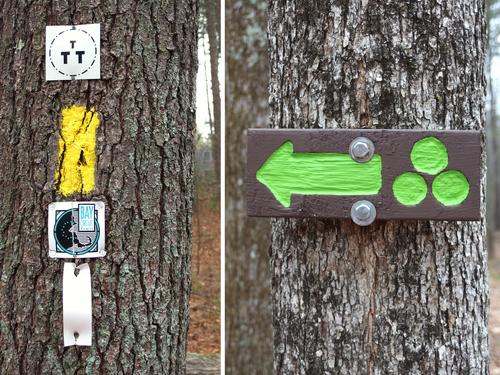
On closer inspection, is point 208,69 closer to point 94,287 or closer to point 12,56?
point 12,56

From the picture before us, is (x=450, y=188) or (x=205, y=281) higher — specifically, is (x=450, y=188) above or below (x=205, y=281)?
above

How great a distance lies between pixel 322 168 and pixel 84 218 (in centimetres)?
76

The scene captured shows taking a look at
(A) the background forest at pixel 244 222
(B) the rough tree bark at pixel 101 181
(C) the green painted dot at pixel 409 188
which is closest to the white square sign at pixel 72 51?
(B) the rough tree bark at pixel 101 181

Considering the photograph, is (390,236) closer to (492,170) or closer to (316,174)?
(316,174)

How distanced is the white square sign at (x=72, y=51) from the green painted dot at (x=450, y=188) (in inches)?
39.8

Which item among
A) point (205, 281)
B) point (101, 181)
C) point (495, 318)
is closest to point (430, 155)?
point (101, 181)

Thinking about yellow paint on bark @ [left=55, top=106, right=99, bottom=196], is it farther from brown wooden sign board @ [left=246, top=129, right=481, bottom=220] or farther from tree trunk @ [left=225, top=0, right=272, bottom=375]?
tree trunk @ [left=225, top=0, right=272, bottom=375]

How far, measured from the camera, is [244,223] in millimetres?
3773

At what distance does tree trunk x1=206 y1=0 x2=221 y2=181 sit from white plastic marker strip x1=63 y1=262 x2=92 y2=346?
2.46 ft

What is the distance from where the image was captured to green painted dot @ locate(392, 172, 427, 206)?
1.38m

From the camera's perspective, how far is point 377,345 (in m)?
1.46

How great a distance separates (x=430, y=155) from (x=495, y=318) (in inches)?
340

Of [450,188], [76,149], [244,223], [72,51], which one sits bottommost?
[244,223]

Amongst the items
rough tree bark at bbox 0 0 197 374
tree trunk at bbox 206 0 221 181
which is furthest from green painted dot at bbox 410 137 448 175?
tree trunk at bbox 206 0 221 181
